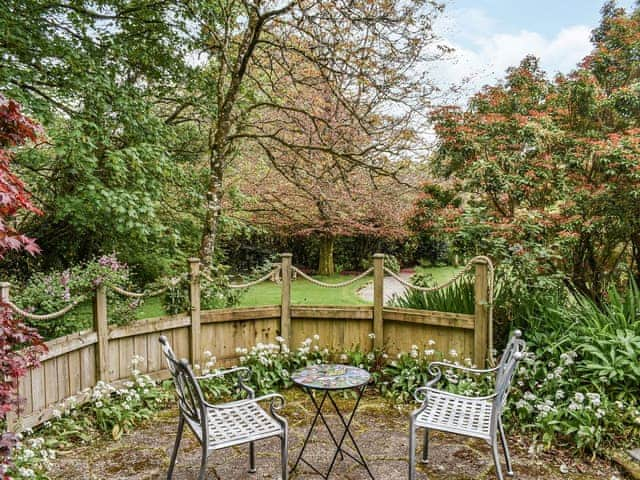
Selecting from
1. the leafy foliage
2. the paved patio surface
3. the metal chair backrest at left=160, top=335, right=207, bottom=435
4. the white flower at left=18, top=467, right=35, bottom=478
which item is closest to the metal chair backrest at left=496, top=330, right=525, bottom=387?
the paved patio surface

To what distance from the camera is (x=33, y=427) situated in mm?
3365

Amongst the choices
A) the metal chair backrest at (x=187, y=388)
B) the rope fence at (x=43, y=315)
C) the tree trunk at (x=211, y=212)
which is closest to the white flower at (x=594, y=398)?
the metal chair backrest at (x=187, y=388)

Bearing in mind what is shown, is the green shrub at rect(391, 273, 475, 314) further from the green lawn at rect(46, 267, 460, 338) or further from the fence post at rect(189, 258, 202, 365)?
the green lawn at rect(46, 267, 460, 338)

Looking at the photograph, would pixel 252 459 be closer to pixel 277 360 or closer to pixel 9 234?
pixel 277 360

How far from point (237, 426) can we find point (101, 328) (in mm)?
1882

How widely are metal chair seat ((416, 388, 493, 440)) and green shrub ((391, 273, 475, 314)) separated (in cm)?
149

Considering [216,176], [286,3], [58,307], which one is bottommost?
[58,307]

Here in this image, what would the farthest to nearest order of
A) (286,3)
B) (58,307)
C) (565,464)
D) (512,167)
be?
(286,3), (512,167), (58,307), (565,464)

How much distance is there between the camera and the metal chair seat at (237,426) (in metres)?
2.57

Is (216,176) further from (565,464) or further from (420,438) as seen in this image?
(565,464)

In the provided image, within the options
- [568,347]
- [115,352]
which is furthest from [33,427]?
[568,347]

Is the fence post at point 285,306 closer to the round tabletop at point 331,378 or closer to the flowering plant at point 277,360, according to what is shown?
the flowering plant at point 277,360

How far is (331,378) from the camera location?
9.84 feet

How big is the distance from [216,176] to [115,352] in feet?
8.80
